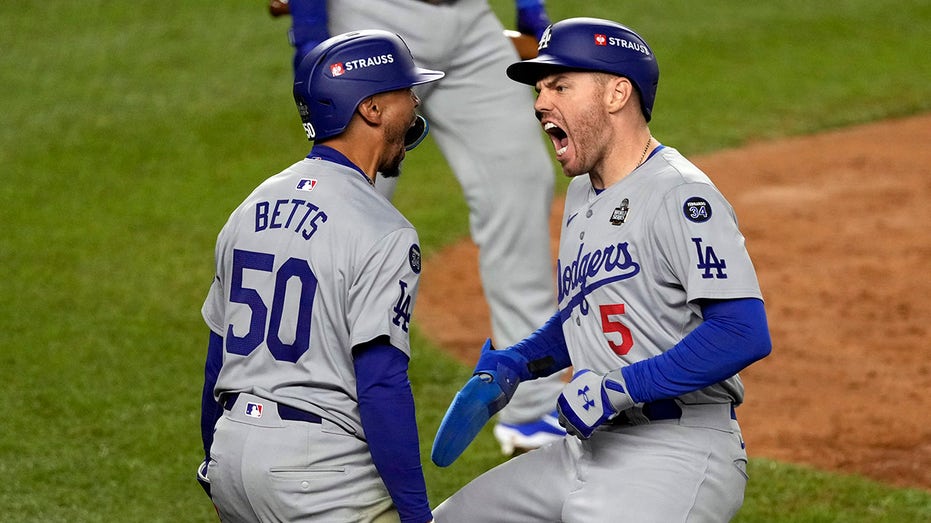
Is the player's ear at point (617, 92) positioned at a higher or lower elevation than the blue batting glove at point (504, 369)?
higher

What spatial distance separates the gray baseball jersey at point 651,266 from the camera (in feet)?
10.6

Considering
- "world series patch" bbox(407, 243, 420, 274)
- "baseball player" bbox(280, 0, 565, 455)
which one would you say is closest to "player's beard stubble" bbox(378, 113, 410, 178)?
"world series patch" bbox(407, 243, 420, 274)

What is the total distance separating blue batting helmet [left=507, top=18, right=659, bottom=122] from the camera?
3.46 m

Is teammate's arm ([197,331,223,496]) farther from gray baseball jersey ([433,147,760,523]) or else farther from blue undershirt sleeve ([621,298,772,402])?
blue undershirt sleeve ([621,298,772,402])

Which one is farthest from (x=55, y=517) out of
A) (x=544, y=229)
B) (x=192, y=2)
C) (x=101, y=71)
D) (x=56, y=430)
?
(x=192, y=2)

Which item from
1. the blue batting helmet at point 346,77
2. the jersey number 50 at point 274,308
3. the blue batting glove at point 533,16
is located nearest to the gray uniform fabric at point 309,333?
the jersey number 50 at point 274,308

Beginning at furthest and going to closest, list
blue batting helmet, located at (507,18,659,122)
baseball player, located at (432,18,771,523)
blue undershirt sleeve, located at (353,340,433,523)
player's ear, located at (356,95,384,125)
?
blue batting helmet, located at (507,18,659,122)
player's ear, located at (356,95,384,125)
baseball player, located at (432,18,771,523)
blue undershirt sleeve, located at (353,340,433,523)

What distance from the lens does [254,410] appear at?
3.26 metres

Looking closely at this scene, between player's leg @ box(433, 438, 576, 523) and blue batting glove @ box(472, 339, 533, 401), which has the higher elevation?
blue batting glove @ box(472, 339, 533, 401)

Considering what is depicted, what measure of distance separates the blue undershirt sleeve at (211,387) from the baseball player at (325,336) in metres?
0.17

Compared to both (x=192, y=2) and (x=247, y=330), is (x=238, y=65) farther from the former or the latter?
(x=247, y=330)

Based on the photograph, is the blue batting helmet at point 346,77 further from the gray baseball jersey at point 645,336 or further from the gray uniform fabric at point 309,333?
the gray baseball jersey at point 645,336

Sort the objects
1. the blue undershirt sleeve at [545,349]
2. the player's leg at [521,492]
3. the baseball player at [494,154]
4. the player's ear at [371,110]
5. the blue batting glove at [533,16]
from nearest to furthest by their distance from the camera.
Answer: the player's ear at [371,110], the player's leg at [521,492], the blue undershirt sleeve at [545,349], the baseball player at [494,154], the blue batting glove at [533,16]

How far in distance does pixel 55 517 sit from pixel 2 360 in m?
1.66
